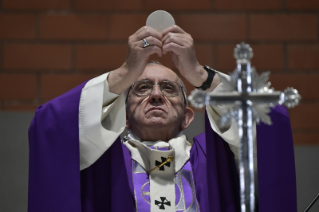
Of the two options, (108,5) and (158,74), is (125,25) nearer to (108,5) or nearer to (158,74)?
(108,5)

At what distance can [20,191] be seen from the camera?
3.59 meters

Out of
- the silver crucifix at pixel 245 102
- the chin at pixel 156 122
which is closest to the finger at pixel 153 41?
the chin at pixel 156 122

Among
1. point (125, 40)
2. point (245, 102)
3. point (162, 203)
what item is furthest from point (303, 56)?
point (245, 102)

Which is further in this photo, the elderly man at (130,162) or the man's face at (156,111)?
the man's face at (156,111)

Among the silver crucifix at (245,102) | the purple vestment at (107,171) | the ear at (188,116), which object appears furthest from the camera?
the ear at (188,116)

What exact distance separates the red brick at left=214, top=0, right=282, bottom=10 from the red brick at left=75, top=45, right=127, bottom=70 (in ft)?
2.26

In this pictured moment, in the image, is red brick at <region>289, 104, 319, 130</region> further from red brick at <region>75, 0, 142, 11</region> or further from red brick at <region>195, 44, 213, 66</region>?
red brick at <region>75, 0, 142, 11</region>

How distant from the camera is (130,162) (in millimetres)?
2740

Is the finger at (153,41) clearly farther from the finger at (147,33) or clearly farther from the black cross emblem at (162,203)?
the black cross emblem at (162,203)

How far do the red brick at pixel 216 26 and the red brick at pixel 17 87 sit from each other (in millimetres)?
1054

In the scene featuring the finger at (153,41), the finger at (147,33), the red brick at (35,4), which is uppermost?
the red brick at (35,4)

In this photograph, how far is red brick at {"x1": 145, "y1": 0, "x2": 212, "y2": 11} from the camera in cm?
377

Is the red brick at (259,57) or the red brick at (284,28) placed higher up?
the red brick at (284,28)

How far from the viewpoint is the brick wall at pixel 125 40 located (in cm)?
371
